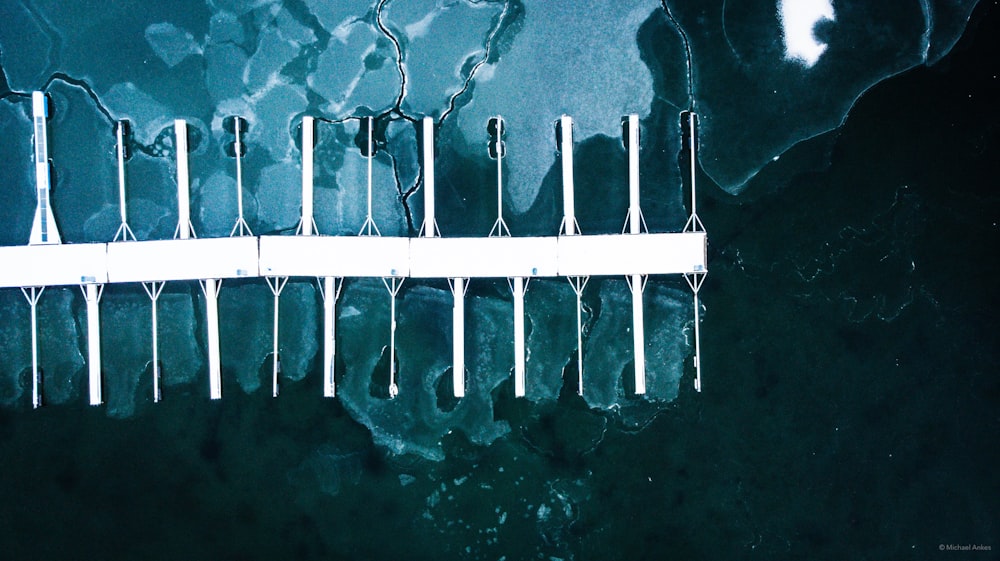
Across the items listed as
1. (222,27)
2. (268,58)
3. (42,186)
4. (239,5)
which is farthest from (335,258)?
(42,186)

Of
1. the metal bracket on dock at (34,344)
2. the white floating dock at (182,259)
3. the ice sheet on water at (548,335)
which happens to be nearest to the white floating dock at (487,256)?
the ice sheet on water at (548,335)

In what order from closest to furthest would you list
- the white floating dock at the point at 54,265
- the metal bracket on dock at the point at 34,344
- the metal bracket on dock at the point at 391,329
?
the white floating dock at the point at 54,265, the metal bracket on dock at the point at 34,344, the metal bracket on dock at the point at 391,329

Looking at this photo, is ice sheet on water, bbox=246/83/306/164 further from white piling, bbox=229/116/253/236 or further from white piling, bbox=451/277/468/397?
white piling, bbox=451/277/468/397

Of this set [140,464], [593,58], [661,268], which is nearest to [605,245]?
[661,268]

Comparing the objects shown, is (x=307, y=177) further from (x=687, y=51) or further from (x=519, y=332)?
(x=687, y=51)

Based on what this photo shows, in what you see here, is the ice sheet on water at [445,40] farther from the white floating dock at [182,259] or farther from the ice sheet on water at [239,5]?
the white floating dock at [182,259]

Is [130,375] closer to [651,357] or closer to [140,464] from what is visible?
[140,464]
